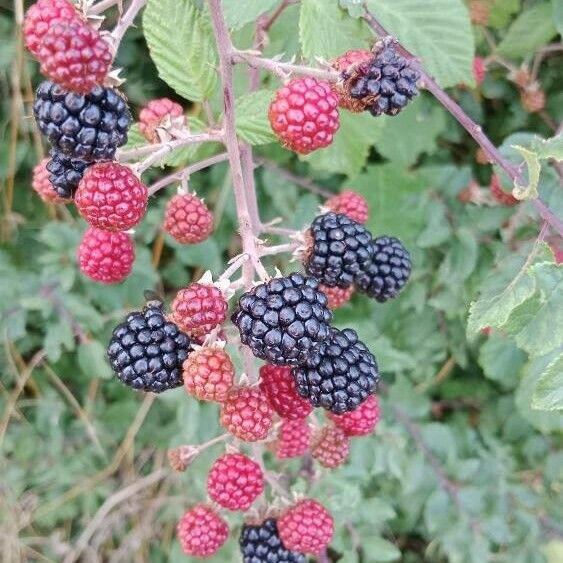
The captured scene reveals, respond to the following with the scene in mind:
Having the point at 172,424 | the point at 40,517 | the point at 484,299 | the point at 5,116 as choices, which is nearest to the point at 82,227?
the point at 5,116

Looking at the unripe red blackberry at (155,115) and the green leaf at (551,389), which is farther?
the unripe red blackberry at (155,115)

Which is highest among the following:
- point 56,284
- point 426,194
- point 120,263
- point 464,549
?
point 120,263

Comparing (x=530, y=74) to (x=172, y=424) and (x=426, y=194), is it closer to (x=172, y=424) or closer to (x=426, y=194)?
(x=426, y=194)

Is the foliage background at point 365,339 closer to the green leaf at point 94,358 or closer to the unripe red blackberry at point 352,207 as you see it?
the green leaf at point 94,358

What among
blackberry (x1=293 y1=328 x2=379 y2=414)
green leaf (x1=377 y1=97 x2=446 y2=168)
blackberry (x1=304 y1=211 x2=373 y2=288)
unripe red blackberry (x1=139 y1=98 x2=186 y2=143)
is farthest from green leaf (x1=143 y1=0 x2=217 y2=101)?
green leaf (x1=377 y1=97 x2=446 y2=168)

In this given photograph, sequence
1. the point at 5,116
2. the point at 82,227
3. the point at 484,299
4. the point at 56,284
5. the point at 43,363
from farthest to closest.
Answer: the point at 43,363, the point at 5,116, the point at 82,227, the point at 56,284, the point at 484,299

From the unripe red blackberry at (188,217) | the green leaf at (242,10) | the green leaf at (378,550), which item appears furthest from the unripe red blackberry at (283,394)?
the green leaf at (378,550)

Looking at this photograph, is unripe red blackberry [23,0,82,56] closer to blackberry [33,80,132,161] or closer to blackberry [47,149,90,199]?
blackberry [33,80,132,161]
